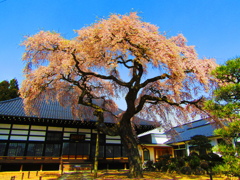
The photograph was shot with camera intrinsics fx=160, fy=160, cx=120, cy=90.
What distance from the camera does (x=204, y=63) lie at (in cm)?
703

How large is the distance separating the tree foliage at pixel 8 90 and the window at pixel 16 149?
64.1 feet

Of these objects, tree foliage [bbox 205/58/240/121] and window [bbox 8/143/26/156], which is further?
window [bbox 8/143/26/156]

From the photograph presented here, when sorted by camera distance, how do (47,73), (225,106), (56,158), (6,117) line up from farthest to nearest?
1. (56,158)
2. (6,117)
3. (47,73)
4. (225,106)

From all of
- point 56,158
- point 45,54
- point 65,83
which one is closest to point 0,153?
point 56,158

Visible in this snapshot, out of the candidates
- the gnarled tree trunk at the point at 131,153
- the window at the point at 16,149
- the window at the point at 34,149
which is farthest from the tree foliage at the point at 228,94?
the window at the point at 16,149

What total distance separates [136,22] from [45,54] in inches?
197

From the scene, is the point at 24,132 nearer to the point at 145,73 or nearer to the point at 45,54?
the point at 45,54

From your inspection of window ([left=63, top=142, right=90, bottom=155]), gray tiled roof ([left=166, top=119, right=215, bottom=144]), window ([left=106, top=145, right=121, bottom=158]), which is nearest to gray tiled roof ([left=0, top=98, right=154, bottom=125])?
window ([left=63, top=142, right=90, bottom=155])

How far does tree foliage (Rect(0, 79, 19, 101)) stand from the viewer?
87.4 ft

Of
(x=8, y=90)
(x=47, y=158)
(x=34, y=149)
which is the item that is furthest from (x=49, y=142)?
(x=8, y=90)

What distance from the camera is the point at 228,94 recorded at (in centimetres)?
457

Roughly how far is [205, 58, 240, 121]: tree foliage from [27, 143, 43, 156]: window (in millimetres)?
10898

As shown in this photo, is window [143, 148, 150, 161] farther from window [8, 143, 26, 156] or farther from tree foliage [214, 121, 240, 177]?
tree foliage [214, 121, 240, 177]

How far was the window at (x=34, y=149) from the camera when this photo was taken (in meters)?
10.8
